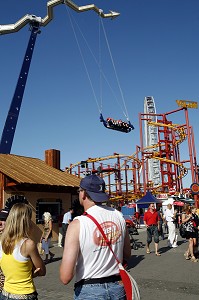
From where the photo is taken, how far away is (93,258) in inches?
96.1

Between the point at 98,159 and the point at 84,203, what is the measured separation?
136ft

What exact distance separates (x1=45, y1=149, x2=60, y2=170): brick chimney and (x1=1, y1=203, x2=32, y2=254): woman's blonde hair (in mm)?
19702

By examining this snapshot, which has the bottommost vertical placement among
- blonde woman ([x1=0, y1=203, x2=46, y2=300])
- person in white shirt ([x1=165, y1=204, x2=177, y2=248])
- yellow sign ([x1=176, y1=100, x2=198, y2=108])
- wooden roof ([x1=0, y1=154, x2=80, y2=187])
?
person in white shirt ([x1=165, y1=204, x2=177, y2=248])

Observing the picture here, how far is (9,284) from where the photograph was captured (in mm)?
2922

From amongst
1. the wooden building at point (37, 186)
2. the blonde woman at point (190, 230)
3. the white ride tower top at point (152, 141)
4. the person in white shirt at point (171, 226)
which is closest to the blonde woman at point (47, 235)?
the wooden building at point (37, 186)

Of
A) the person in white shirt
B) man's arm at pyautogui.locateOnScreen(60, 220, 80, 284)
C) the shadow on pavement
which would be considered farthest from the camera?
the person in white shirt

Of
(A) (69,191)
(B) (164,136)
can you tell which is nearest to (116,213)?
(A) (69,191)

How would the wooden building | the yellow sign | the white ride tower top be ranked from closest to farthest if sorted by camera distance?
the wooden building → the yellow sign → the white ride tower top

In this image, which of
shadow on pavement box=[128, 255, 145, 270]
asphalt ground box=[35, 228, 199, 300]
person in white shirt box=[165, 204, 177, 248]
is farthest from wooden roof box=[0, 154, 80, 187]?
shadow on pavement box=[128, 255, 145, 270]

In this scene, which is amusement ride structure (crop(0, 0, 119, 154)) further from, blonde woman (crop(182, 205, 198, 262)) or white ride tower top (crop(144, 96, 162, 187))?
white ride tower top (crop(144, 96, 162, 187))

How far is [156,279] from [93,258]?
585 cm

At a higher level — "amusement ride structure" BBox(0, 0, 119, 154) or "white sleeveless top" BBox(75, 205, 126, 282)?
"amusement ride structure" BBox(0, 0, 119, 154)

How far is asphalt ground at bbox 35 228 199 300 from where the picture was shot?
6312 mm

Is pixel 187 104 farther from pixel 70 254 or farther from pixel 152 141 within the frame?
pixel 70 254
